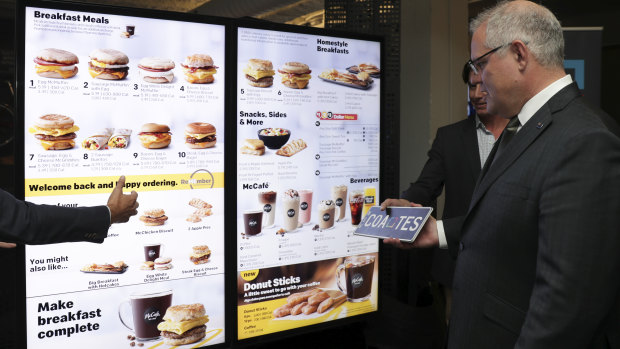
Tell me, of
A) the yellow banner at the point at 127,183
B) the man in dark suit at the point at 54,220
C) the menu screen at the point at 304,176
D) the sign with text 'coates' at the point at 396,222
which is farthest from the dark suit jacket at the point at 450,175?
the man in dark suit at the point at 54,220

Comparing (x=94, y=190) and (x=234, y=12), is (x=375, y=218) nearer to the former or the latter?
(x=94, y=190)

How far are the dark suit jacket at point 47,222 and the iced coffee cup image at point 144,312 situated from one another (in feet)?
1.52

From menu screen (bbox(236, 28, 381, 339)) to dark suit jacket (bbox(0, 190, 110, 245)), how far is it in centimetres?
76

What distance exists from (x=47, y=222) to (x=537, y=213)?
169 centimetres

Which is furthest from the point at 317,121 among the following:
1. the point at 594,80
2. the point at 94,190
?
the point at 594,80

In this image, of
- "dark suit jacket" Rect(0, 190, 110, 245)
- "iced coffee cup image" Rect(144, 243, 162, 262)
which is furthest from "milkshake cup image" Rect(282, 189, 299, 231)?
"dark suit jacket" Rect(0, 190, 110, 245)

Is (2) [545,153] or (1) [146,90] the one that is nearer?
(2) [545,153]

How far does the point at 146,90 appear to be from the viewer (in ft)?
7.20

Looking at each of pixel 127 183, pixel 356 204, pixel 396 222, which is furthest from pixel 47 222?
pixel 356 204

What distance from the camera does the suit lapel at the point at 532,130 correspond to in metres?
1.29

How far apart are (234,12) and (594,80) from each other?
14.8 ft

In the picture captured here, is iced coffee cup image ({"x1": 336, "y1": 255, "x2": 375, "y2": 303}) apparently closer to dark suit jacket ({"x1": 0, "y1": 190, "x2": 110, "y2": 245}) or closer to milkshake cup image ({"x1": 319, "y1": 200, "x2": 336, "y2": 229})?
milkshake cup image ({"x1": 319, "y1": 200, "x2": 336, "y2": 229})

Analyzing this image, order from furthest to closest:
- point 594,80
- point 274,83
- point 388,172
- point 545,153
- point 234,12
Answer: point 234,12 → point 594,80 → point 388,172 → point 274,83 → point 545,153

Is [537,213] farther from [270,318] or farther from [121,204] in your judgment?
[270,318]
